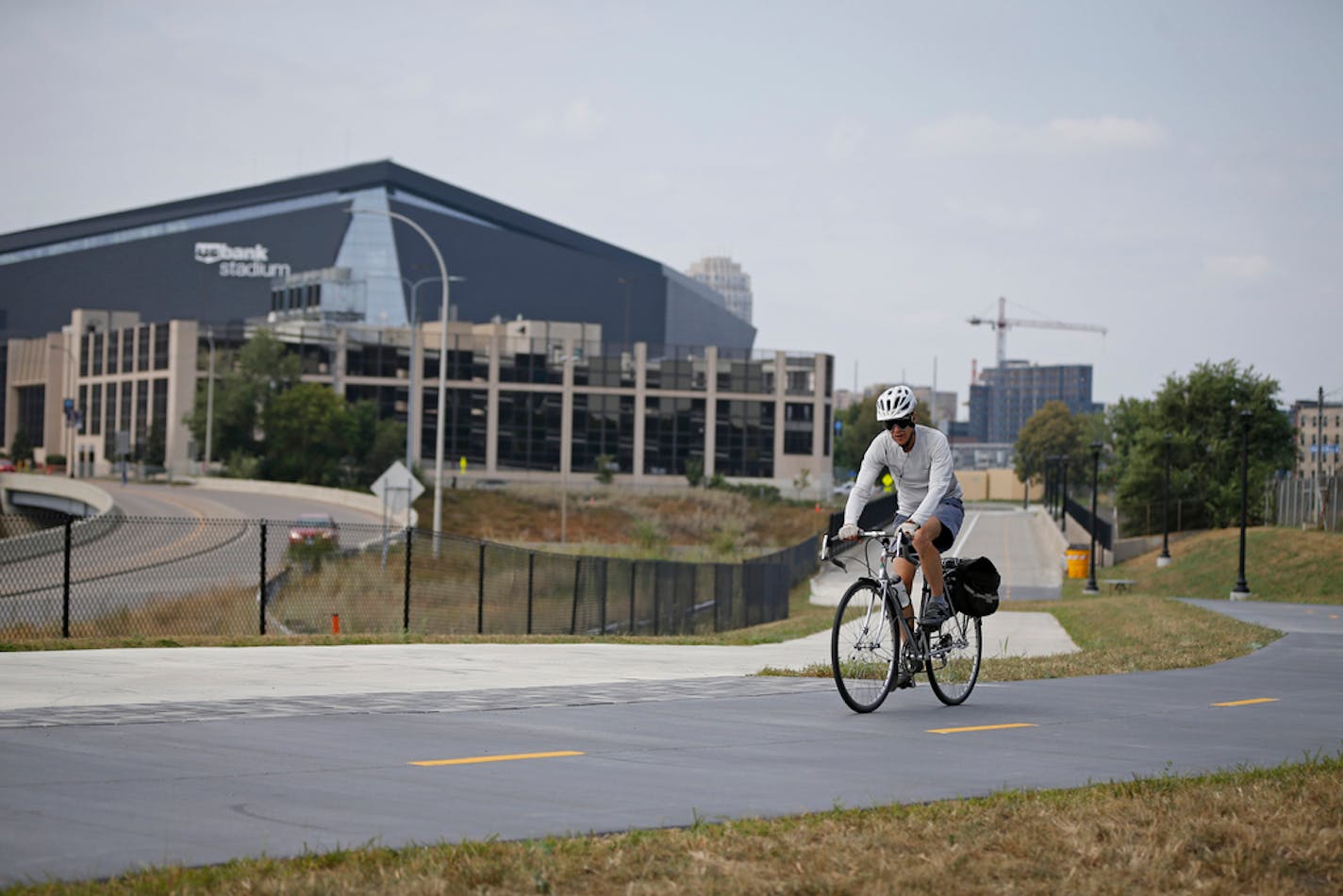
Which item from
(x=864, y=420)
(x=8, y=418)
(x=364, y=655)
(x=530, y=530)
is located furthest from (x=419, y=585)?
(x=8, y=418)

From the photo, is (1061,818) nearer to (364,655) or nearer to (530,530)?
(364,655)

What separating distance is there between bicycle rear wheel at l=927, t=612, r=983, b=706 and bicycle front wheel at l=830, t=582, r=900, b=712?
1.56 feet

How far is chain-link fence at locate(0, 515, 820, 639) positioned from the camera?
86.5ft

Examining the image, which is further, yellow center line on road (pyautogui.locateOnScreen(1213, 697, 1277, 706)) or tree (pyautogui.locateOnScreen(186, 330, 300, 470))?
tree (pyautogui.locateOnScreen(186, 330, 300, 470))

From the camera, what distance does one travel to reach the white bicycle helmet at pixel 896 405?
32.1 ft

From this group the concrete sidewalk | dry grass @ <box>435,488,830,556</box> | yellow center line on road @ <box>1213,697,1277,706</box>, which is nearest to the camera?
the concrete sidewalk

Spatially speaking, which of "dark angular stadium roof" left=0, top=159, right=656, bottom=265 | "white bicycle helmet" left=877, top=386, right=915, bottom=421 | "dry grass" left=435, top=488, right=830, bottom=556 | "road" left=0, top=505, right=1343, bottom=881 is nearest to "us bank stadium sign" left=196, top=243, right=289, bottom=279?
"dark angular stadium roof" left=0, top=159, right=656, bottom=265

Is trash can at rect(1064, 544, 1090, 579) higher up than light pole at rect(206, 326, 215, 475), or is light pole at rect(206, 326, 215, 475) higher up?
light pole at rect(206, 326, 215, 475)

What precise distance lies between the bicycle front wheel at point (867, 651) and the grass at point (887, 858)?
3.36 metres

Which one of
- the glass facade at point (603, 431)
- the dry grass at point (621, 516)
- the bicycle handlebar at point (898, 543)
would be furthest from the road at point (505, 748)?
the glass facade at point (603, 431)

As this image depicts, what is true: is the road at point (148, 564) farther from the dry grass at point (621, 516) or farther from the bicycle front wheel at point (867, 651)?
the dry grass at point (621, 516)

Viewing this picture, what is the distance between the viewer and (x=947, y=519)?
32.8 ft

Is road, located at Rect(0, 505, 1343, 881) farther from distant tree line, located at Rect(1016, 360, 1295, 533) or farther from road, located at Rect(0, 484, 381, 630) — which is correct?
distant tree line, located at Rect(1016, 360, 1295, 533)

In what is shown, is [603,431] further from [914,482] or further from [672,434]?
[914,482]
